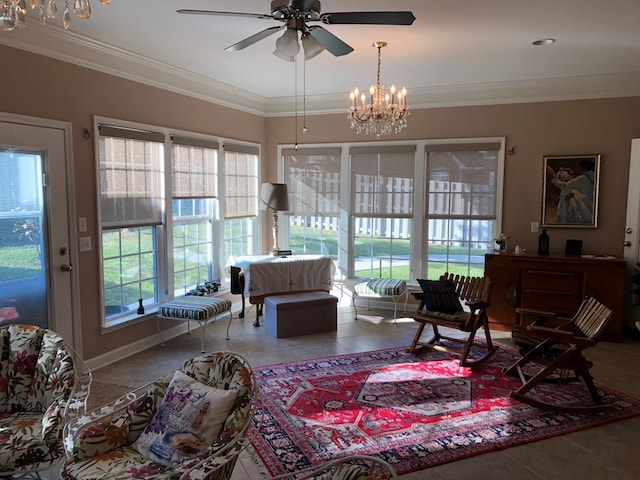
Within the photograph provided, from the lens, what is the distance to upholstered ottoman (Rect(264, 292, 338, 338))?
16.8 feet

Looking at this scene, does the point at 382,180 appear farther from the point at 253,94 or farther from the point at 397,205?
the point at 253,94

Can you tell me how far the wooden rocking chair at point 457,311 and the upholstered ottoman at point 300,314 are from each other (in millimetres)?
1072

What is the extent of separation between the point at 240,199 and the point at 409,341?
9.31ft

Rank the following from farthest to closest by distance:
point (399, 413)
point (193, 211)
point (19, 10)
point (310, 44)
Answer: point (193, 211)
point (399, 413)
point (310, 44)
point (19, 10)

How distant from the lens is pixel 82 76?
3.96 meters

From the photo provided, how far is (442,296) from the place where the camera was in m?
4.54

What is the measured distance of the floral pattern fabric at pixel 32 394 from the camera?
224 centimetres

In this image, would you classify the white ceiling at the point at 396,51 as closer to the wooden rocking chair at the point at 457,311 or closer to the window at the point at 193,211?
the window at the point at 193,211

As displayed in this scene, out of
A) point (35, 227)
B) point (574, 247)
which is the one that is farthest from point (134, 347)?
point (574, 247)

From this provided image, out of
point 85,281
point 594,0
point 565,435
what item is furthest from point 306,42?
point 565,435

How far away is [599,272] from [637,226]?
0.67 m

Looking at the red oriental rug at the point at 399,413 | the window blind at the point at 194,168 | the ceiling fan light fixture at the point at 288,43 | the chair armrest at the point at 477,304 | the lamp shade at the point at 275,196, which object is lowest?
the red oriental rug at the point at 399,413

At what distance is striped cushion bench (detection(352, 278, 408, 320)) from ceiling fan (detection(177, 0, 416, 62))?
126 inches

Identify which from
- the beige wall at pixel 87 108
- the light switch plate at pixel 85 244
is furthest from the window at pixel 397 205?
the light switch plate at pixel 85 244
